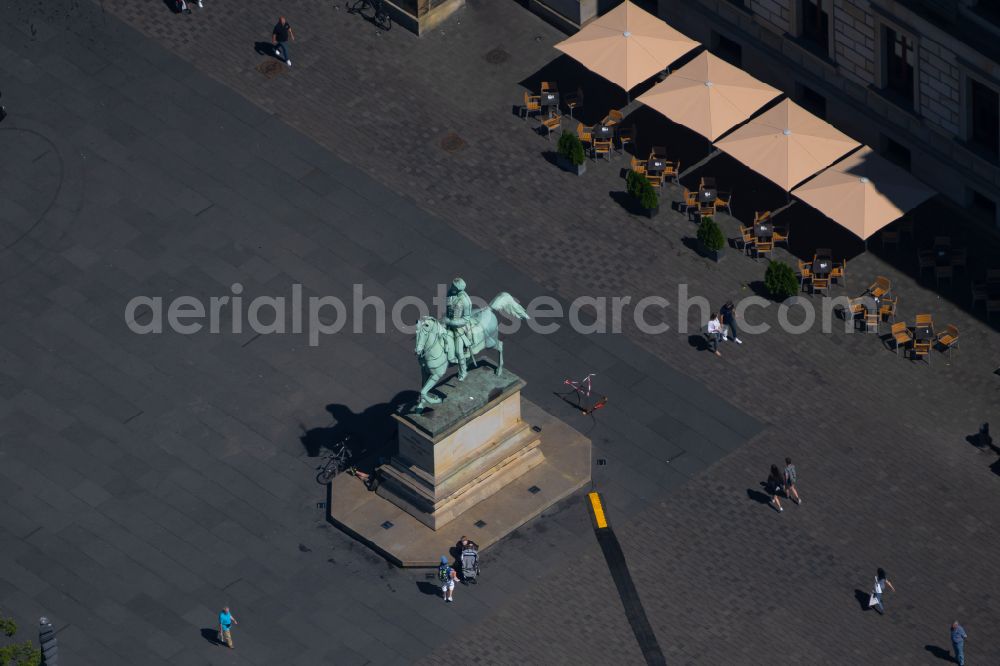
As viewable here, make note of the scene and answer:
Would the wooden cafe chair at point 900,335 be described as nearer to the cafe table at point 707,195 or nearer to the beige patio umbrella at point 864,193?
the beige patio umbrella at point 864,193

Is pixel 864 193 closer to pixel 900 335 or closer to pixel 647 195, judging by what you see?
pixel 900 335

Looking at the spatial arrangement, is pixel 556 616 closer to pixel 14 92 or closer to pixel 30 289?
pixel 30 289

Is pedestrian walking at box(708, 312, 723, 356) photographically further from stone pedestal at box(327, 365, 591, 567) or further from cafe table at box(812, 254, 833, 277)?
stone pedestal at box(327, 365, 591, 567)

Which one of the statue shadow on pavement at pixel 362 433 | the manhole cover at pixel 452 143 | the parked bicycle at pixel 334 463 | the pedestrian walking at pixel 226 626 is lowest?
the pedestrian walking at pixel 226 626

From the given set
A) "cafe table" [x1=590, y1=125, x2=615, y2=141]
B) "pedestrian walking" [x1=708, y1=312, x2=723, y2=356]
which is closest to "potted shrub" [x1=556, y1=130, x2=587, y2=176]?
"cafe table" [x1=590, y1=125, x2=615, y2=141]

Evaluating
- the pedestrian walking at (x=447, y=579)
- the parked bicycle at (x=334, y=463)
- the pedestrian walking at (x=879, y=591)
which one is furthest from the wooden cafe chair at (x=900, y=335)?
the parked bicycle at (x=334, y=463)

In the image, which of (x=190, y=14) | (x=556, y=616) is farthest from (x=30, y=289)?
(x=556, y=616)

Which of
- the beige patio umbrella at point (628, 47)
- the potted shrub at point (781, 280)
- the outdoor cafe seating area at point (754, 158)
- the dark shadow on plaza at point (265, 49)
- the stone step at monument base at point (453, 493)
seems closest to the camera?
the stone step at monument base at point (453, 493)
